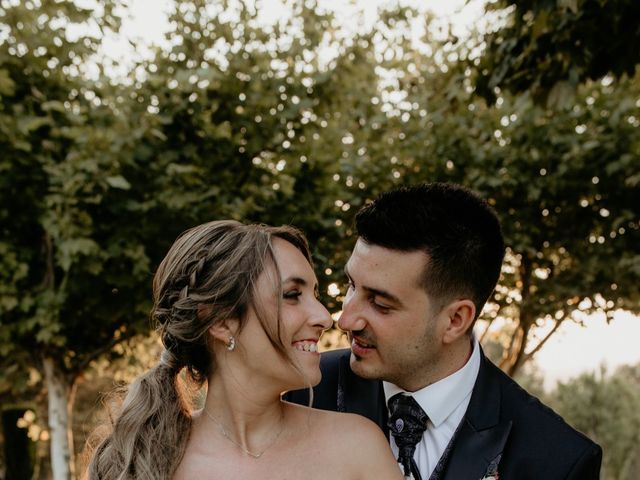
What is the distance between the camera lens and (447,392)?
2801mm

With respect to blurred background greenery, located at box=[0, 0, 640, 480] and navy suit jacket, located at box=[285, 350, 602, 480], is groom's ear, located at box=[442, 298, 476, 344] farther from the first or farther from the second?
blurred background greenery, located at box=[0, 0, 640, 480]

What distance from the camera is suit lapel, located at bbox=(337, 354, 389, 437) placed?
2980 mm

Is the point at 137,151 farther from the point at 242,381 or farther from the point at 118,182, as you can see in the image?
the point at 242,381

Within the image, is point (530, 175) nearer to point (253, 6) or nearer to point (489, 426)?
point (253, 6)

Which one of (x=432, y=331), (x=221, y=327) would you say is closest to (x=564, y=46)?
(x=432, y=331)

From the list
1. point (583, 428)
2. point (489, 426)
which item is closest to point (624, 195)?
point (489, 426)

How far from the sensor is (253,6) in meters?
5.74

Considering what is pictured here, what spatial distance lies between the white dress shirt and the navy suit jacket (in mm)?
76

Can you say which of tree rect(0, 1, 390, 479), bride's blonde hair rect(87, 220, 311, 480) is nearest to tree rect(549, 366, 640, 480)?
tree rect(0, 1, 390, 479)

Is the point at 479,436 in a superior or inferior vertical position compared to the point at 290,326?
inferior

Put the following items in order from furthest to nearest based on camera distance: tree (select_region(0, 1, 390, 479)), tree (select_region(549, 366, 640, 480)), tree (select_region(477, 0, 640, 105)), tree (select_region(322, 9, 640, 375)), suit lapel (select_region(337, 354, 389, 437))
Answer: tree (select_region(549, 366, 640, 480)) < tree (select_region(322, 9, 640, 375)) < tree (select_region(0, 1, 390, 479)) < tree (select_region(477, 0, 640, 105)) < suit lapel (select_region(337, 354, 389, 437))

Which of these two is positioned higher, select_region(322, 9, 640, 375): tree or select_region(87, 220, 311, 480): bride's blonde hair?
select_region(322, 9, 640, 375): tree

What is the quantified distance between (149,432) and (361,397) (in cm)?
88

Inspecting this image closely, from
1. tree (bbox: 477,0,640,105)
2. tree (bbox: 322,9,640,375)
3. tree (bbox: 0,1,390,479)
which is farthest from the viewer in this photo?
tree (bbox: 322,9,640,375)
